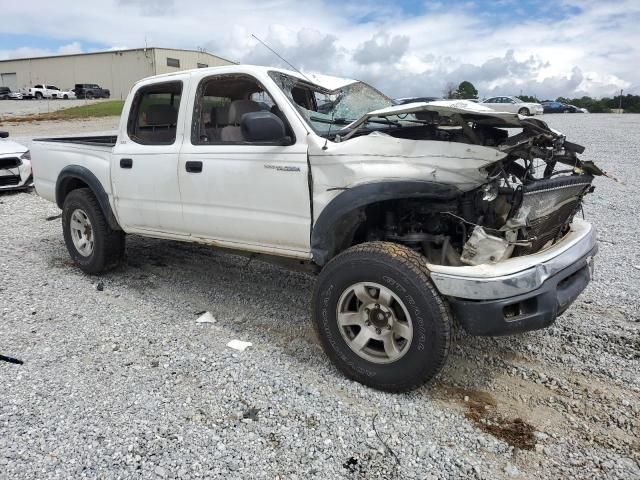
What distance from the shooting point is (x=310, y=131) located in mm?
3523

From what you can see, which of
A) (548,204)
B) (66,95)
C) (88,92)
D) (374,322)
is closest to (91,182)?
(374,322)

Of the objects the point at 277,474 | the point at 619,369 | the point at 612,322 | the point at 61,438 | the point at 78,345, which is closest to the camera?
the point at 277,474

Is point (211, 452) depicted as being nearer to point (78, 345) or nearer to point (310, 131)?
point (78, 345)

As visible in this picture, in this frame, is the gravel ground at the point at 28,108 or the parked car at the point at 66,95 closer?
the gravel ground at the point at 28,108

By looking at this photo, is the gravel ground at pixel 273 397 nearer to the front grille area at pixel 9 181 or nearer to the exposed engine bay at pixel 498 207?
the exposed engine bay at pixel 498 207

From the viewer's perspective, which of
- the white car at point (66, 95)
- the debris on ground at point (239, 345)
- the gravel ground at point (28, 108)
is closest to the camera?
the debris on ground at point (239, 345)

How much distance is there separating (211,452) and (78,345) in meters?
1.75

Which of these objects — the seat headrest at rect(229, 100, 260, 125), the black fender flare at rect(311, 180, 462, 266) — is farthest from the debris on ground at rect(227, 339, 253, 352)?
the seat headrest at rect(229, 100, 260, 125)

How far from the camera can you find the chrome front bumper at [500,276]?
2.76 meters

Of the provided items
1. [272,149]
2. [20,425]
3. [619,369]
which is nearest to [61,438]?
[20,425]

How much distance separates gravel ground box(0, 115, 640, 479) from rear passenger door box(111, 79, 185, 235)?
763 mm

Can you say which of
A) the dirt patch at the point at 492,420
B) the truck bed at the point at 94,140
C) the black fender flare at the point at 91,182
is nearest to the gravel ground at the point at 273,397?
the dirt patch at the point at 492,420

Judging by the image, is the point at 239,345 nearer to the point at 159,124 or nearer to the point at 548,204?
the point at 159,124

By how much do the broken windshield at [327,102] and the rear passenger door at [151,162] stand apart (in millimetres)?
986
